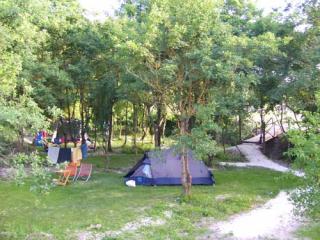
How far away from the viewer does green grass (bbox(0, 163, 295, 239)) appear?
31.4 ft

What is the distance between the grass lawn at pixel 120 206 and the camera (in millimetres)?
9547

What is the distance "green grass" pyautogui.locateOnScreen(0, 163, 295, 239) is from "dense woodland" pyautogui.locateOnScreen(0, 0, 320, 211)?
4.27ft

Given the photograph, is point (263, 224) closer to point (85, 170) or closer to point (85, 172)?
point (85, 172)

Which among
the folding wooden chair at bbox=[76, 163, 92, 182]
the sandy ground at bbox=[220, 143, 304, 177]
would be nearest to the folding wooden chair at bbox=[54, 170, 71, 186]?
the folding wooden chair at bbox=[76, 163, 92, 182]

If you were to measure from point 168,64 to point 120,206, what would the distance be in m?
4.02

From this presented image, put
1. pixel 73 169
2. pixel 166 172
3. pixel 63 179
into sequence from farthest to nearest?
pixel 73 169 < pixel 166 172 < pixel 63 179

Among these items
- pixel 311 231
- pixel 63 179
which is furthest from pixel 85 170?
pixel 311 231

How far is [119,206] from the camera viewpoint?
11.7 meters

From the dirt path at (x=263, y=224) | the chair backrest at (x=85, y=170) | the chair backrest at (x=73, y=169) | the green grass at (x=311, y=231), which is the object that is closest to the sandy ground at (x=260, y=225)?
the dirt path at (x=263, y=224)

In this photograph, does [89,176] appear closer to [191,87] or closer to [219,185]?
[219,185]

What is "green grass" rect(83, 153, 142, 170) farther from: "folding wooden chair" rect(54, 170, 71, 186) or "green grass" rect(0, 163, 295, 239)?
"folding wooden chair" rect(54, 170, 71, 186)

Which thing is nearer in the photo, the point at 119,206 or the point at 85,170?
the point at 119,206

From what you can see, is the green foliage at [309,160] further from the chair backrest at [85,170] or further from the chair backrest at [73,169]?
the chair backrest at [85,170]

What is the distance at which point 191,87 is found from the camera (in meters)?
12.3
